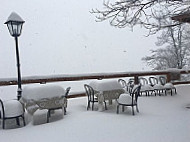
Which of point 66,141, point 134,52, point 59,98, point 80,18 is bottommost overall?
point 66,141

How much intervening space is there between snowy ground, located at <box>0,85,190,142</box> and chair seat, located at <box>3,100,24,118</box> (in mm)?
335

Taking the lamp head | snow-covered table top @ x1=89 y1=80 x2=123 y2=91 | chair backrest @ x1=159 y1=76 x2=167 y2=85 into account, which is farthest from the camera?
chair backrest @ x1=159 y1=76 x2=167 y2=85

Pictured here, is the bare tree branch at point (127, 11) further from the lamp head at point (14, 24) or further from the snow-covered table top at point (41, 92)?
the snow-covered table top at point (41, 92)

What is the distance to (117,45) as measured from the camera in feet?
68.6

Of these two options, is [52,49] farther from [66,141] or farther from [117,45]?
[66,141]

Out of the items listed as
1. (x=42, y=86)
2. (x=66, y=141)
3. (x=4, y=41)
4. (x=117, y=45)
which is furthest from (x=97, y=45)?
(x=66, y=141)

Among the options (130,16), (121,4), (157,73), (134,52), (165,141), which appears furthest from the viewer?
(134,52)

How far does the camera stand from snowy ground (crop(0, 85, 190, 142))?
136 inches

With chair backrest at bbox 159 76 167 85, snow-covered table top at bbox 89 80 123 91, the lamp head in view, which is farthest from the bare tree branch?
chair backrest at bbox 159 76 167 85

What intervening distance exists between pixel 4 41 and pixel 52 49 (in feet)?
14.2

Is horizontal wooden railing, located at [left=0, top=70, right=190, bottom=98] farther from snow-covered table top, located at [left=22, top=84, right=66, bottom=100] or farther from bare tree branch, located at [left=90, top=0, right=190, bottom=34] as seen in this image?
bare tree branch, located at [left=90, top=0, right=190, bottom=34]

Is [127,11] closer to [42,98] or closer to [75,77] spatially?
[75,77]

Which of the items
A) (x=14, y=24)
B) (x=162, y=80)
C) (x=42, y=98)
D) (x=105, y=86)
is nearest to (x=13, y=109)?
(x=42, y=98)

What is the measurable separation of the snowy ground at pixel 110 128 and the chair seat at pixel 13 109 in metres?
0.33
